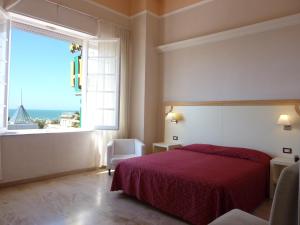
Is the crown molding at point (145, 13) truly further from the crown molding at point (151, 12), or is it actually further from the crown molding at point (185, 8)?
the crown molding at point (185, 8)

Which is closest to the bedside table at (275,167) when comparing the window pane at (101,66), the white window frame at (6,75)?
the window pane at (101,66)

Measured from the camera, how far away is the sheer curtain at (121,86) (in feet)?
15.7

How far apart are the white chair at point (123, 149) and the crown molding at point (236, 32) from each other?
208cm

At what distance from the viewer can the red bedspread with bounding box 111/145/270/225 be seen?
2401mm

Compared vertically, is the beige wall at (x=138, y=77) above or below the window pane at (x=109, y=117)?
above

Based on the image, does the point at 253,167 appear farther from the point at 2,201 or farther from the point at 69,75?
the point at 69,75

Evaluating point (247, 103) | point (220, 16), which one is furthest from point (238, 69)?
point (220, 16)

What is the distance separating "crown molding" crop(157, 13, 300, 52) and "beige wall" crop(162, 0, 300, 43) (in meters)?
0.16

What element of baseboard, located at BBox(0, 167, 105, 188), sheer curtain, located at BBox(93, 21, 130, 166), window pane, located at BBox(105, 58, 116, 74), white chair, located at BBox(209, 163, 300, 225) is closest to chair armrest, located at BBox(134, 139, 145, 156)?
sheer curtain, located at BBox(93, 21, 130, 166)

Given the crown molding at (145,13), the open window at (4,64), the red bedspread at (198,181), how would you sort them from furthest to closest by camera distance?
the crown molding at (145,13) → the open window at (4,64) → the red bedspread at (198,181)

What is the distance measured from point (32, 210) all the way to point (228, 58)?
3736 mm

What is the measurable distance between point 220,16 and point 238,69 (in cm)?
106

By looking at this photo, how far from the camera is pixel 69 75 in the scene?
4980mm

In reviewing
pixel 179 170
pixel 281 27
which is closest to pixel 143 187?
pixel 179 170
